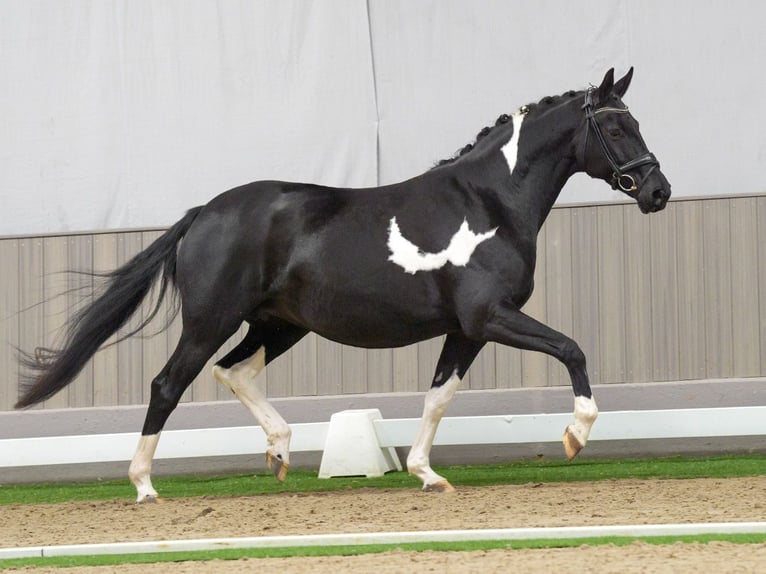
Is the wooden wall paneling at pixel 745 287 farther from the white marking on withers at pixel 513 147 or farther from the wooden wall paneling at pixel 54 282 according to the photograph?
the wooden wall paneling at pixel 54 282

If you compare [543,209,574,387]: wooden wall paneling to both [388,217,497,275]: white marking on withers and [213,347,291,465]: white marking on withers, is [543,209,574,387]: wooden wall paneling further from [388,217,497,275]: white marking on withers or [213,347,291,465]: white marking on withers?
[213,347,291,465]: white marking on withers

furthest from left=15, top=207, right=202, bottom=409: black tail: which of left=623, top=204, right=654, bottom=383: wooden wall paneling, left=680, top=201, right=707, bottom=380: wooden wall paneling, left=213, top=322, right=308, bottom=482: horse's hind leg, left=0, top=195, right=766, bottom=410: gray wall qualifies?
left=680, top=201, right=707, bottom=380: wooden wall paneling

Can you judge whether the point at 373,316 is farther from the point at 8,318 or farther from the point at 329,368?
the point at 8,318

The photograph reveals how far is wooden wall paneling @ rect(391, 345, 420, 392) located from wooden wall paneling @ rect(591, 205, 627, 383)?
4.37 ft

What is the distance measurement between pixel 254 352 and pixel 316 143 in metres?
2.46

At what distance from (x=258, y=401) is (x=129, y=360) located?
94.4 inches

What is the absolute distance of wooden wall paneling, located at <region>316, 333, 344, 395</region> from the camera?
28.0ft

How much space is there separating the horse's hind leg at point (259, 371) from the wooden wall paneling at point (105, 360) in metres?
2.21

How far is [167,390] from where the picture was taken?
6.42 meters

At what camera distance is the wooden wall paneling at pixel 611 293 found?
8.23m

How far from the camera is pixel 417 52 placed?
28.8 ft

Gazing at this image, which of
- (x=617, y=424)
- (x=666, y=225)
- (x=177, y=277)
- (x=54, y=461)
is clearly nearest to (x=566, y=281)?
(x=666, y=225)

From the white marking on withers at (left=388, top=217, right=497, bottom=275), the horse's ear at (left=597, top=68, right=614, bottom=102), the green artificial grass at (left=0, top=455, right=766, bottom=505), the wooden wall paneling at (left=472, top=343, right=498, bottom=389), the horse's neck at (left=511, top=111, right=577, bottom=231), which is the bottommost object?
the green artificial grass at (left=0, top=455, right=766, bottom=505)

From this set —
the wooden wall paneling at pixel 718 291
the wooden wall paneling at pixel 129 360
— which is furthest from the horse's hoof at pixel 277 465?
the wooden wall paneling at pixel 718 291
